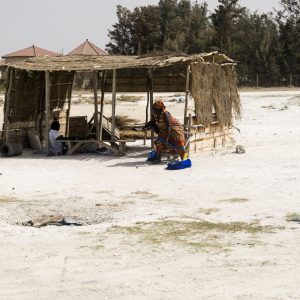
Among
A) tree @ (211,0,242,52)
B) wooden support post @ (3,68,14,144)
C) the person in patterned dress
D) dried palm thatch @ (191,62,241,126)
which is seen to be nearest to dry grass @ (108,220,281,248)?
the person in patterned dress

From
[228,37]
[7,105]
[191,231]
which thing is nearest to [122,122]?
[7,105]

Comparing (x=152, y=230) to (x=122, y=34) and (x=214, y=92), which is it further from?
(x=122, y=34)

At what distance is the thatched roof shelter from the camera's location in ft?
51.5

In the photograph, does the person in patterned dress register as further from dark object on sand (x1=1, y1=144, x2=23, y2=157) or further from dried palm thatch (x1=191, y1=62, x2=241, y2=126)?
dark object on sand (x1=1, y1=144, x2=23, y2=157)

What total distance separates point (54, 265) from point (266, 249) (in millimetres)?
2095

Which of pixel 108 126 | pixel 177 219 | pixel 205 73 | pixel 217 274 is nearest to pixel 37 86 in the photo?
pixel 108 126

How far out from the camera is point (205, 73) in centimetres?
1619

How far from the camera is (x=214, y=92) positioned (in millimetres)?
16906

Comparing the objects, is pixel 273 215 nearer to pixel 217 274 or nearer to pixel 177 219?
pixel 177 219

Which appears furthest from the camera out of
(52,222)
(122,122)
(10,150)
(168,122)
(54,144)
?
(122,122)

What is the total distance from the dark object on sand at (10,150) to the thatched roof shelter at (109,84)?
1.77 feet

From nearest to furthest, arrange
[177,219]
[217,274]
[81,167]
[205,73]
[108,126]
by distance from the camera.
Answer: [217,274]
[177,219]
[81,167]
[205,73]
[108,126]

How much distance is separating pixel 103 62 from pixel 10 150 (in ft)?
9.52

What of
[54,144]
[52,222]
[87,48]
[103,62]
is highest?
[87,48]
